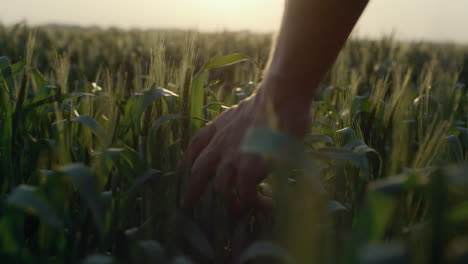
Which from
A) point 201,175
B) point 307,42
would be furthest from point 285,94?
point 201,175

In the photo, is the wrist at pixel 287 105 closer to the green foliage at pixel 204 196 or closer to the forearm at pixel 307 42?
the forearm at pixel 307 42

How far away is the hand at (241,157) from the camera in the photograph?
1.00m

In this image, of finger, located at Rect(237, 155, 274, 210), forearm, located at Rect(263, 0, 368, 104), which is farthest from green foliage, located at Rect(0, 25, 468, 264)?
forearm, located at Rect(263, 0, 368, 104)

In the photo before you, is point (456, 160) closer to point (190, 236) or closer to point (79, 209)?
point (190, 236)

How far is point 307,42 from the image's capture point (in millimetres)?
1018

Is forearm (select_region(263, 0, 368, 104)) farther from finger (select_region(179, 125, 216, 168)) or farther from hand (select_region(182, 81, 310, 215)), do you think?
finger (select_region(179, 125, 216, 168))

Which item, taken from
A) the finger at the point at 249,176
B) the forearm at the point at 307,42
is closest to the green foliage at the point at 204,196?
the finger at the point at 249,176

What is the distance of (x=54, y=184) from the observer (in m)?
0.79

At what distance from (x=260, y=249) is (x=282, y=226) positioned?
0.24 ft

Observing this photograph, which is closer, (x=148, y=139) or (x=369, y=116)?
(x=148, y=139)

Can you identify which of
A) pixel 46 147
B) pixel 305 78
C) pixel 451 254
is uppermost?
pixel 305 78

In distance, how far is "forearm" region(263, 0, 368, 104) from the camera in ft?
3.30

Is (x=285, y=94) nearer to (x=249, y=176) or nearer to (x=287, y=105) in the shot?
(x=287, y=105)

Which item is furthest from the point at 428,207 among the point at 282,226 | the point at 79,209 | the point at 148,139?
the point at 79,209
